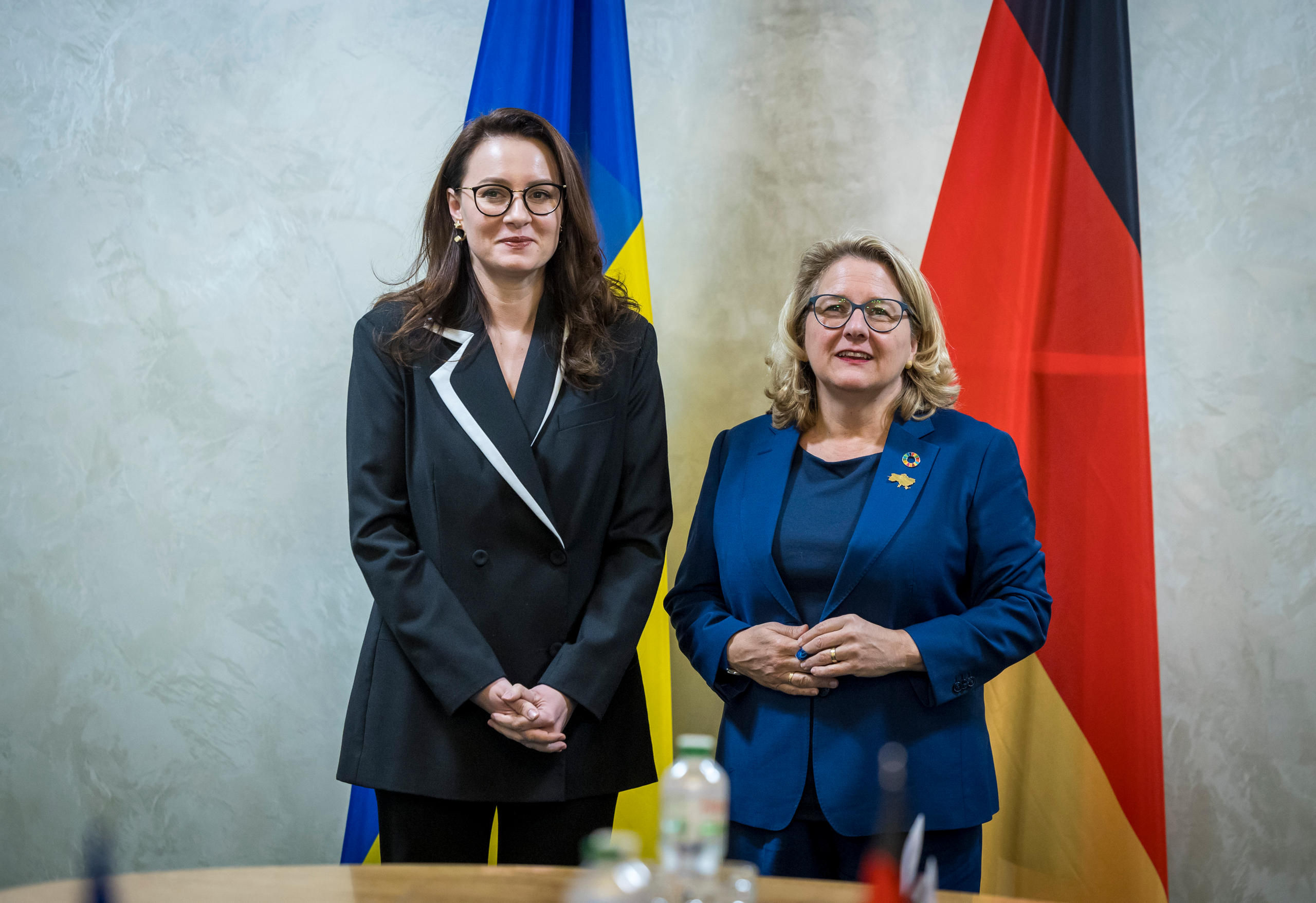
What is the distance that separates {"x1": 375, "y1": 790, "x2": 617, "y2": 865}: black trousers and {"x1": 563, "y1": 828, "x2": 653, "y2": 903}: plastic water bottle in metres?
0.79

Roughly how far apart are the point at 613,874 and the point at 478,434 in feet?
3.20

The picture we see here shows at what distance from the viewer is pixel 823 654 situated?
1747 mm

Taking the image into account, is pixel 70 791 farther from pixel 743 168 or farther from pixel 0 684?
pixel 743 168

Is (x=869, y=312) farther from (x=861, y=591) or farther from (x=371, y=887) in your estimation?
(x=371, y=887)

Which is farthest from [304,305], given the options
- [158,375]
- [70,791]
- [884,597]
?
[884,597]

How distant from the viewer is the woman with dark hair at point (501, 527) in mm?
1734

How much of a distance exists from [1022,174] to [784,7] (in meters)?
0.87

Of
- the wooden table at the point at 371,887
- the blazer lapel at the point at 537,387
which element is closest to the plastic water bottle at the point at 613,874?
the wooden table at the point at 371,887

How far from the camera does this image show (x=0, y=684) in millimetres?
2738

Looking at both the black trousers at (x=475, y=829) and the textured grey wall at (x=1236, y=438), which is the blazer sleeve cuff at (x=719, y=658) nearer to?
the black trousers at (x=475, y=829)

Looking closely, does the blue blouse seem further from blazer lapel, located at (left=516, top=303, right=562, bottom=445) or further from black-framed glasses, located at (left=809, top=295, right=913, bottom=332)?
blazer lapel, located at (left=516, top=303, right=562, bottom=445)

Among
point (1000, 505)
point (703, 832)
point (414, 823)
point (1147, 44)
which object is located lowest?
point (414, 823)

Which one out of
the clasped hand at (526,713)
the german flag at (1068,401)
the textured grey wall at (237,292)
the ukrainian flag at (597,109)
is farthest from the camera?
the textured grey wall at (237,292)

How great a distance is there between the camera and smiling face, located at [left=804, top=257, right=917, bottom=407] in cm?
192
